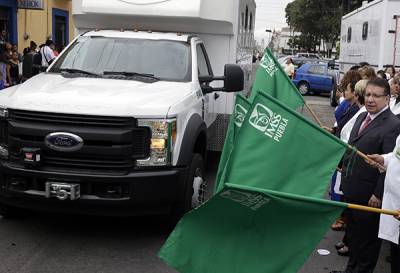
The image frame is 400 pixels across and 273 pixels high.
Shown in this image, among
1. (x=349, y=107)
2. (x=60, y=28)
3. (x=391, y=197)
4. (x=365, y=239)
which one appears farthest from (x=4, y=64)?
(x=391, y=197)

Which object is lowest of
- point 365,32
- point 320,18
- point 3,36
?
point 3,36

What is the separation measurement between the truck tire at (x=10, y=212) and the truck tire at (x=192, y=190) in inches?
69.1

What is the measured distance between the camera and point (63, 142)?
5109mm

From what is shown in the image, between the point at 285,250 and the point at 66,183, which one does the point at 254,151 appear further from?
the point at 66,183

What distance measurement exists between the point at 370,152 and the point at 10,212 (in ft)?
12.6

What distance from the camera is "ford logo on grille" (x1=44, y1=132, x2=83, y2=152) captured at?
5.09 m

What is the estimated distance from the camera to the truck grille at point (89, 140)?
5.10 meters

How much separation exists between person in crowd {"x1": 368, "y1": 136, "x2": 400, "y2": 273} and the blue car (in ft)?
66.1

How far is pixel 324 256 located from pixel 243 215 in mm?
2483

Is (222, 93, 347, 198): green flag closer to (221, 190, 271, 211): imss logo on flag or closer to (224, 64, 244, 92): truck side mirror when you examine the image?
(221, 190, 271, 211): imss logo on flag

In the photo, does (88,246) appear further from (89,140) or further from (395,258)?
(395,258)

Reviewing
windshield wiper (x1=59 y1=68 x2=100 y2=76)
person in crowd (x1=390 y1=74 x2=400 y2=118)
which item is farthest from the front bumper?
person in crowd (x1=390 y1=74 x2=400 y2=118)

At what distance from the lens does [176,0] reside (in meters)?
7.68

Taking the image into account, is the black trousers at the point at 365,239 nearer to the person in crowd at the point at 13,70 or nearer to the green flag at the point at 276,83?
the green flag at the point at 276,83
